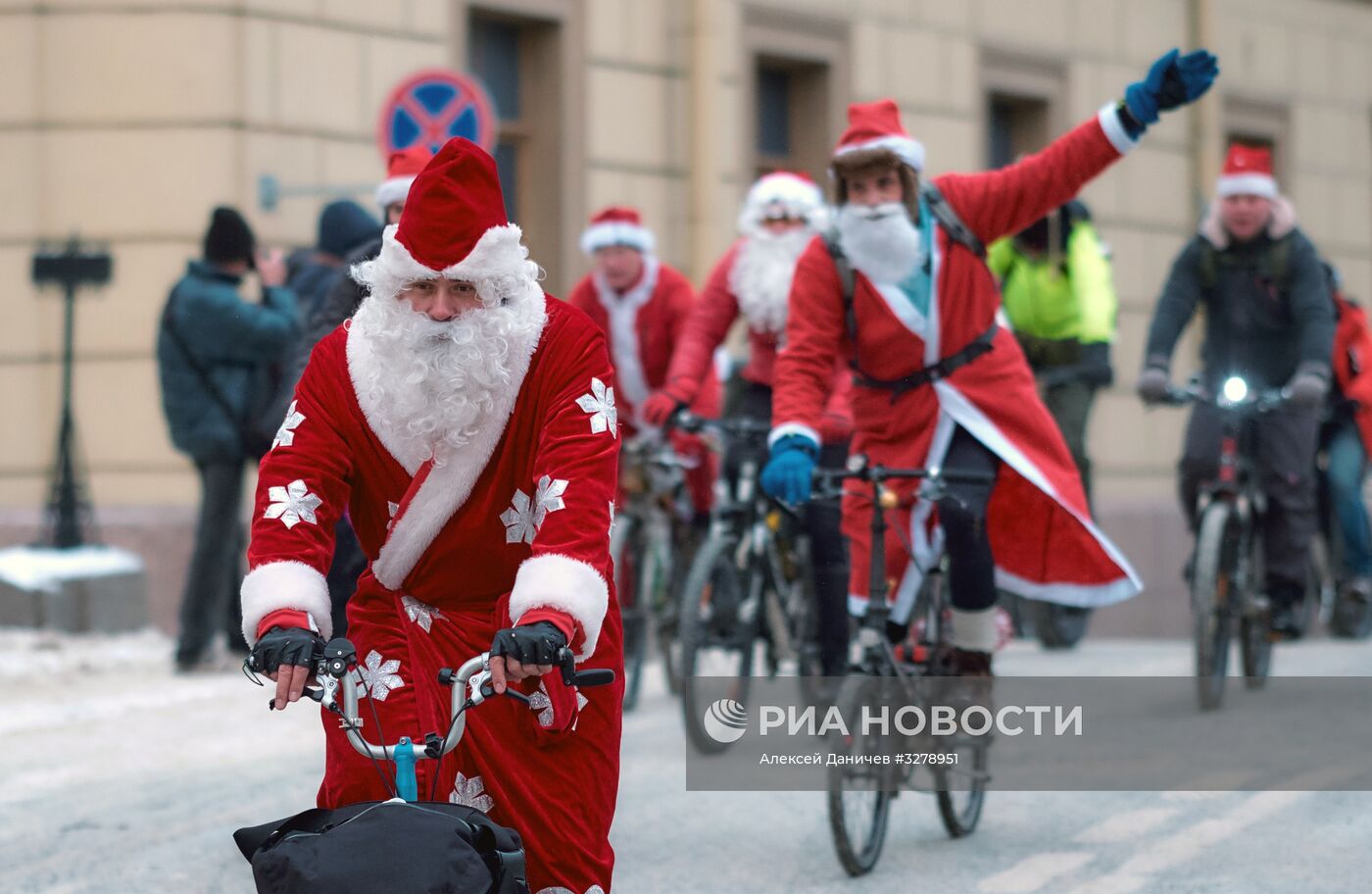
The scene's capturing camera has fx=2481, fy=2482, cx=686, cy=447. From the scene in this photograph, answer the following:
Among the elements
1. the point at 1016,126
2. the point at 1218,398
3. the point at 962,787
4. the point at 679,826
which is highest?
the point at 1016,126

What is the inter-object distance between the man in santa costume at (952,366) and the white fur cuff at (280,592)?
104 inches

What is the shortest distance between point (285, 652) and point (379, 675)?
544 mm

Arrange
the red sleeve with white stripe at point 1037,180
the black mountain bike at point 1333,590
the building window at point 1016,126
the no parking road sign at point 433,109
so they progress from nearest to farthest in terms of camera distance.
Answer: the red sleeve with white stripe at point 1037,180 → the black mountain bike at point 1333,590 → the no parking road sign at point 433,109 → the building window at point 1016,126

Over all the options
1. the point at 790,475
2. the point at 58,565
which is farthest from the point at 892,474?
the point at 58,565

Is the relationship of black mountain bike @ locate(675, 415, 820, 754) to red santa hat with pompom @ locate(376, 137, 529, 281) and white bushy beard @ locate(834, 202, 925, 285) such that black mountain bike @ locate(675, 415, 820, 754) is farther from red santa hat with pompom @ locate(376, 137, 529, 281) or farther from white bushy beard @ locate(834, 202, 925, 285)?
red santa hat with pompom @ locate(376, 137, 529, 281)

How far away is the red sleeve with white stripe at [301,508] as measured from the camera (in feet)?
13.9

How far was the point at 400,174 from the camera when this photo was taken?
7.05m

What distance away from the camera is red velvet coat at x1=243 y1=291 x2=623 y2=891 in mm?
4262

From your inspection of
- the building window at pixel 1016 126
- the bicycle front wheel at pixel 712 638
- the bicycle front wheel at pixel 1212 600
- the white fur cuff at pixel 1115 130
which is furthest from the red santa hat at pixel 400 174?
the building window at pixel 1016 126

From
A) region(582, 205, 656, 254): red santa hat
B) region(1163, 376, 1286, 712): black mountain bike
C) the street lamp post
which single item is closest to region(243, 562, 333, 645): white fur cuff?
region(1163, 376, 1286, 712): black mountain bike

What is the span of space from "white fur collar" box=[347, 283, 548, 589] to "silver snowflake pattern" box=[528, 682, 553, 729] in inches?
14.4

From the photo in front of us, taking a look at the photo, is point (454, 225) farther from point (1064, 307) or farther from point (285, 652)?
point (1064, 307)

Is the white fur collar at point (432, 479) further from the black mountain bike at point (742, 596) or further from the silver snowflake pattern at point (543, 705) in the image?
the black mountain bike at point (742, 596)

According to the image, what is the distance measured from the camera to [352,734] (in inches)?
151
